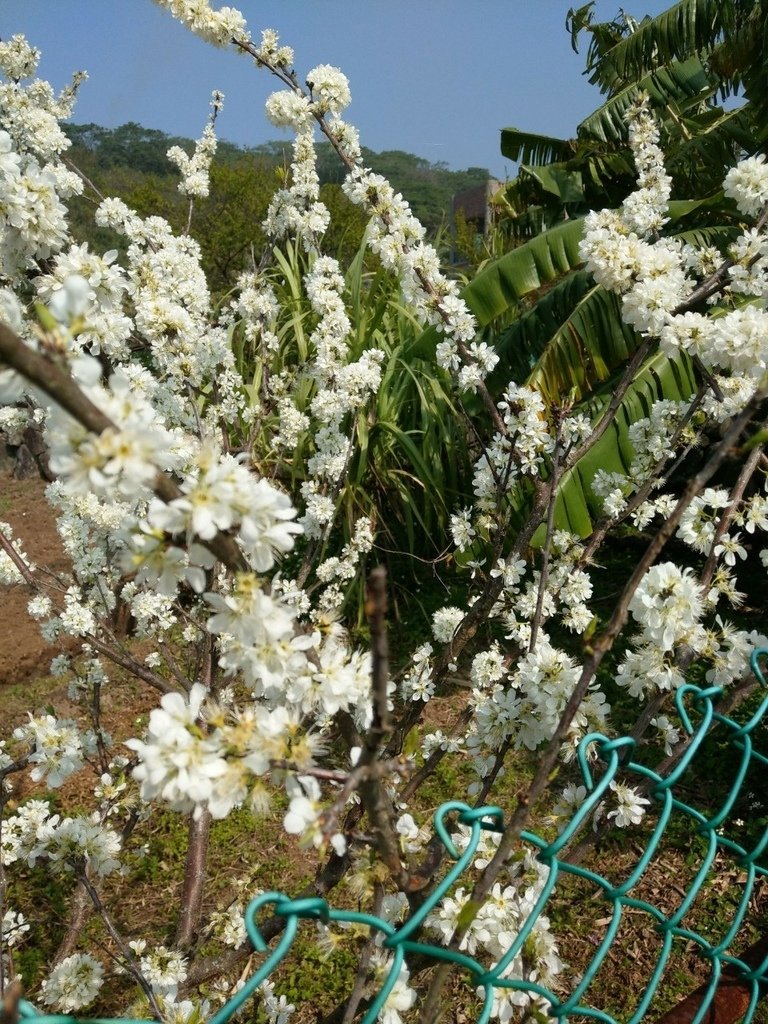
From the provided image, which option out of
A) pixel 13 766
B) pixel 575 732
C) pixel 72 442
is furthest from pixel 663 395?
pixel 72 442

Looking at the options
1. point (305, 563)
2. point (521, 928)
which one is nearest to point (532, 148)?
point (305, 563)

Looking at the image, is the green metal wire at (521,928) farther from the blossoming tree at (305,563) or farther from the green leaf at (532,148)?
the green leaf at (532,148)

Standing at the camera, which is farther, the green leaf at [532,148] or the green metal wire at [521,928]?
the green leaf at [532,148]

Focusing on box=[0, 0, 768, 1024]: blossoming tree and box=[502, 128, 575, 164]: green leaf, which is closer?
box=[0, 0, 768, 1024]: blossoming tree

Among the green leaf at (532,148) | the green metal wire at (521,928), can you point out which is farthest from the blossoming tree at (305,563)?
the green leaf at (532,148)

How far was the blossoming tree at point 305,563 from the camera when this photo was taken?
2.77ft

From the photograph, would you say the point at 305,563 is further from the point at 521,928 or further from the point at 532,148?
the point at 532,148

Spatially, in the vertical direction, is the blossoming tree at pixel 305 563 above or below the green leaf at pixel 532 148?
below

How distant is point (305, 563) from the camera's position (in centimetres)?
292

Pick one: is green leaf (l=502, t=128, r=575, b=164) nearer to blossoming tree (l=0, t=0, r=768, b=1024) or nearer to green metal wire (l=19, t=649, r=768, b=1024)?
blossoming tree (l=0, t=0, r=768, b=1024)

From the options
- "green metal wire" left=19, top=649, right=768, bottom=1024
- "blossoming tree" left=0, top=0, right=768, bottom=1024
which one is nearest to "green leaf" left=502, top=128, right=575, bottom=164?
"blossoming tree" left=0, top=0, right=768, bottom=1024

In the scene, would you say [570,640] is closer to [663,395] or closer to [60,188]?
[663,395]

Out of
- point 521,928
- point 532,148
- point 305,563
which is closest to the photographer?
point 521,928

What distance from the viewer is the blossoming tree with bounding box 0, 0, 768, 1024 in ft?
2.77
